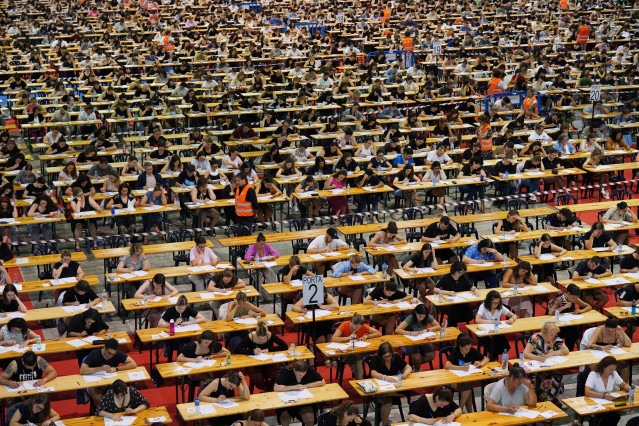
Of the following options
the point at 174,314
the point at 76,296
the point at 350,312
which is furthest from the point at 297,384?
the point at 76,296

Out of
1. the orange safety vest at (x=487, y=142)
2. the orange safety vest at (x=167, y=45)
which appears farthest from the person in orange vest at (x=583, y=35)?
the orange safety vest at (x=487, y=142)

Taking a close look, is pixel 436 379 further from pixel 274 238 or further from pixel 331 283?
pixel 274 238

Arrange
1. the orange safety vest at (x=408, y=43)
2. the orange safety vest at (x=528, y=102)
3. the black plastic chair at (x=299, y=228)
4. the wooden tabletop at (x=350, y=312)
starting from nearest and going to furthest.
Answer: the wooden tabletop at (x=350, y=312), the black plastic chair at (x=299, y=228), the orange safety vest at (x=528, y=102), the orange safety vest at (x=408, y=43)

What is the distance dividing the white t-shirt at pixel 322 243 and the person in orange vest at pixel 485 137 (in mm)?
7598

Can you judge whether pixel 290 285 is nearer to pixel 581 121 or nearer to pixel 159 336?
pixel 159 336

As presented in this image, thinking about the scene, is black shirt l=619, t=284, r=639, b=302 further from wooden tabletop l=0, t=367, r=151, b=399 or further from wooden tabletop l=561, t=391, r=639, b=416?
wooden tabletop l=0, t=367, r=151, b=399

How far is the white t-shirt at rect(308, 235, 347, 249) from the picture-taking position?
660 inches

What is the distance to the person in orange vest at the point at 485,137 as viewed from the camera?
2331cm

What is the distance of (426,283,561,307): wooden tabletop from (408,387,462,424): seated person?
313cm

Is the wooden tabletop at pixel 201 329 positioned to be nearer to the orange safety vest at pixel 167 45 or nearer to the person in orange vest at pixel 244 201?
the person in orange vest at pixel 244 201

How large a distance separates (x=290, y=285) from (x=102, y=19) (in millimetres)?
36932

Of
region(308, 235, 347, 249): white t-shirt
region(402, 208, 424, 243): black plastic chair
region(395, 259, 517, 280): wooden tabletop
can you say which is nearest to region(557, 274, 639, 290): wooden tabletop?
region(395, 259, 517, 280): wooden tabletop

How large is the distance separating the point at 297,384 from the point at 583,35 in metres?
31.6

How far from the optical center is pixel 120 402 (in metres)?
11.2
